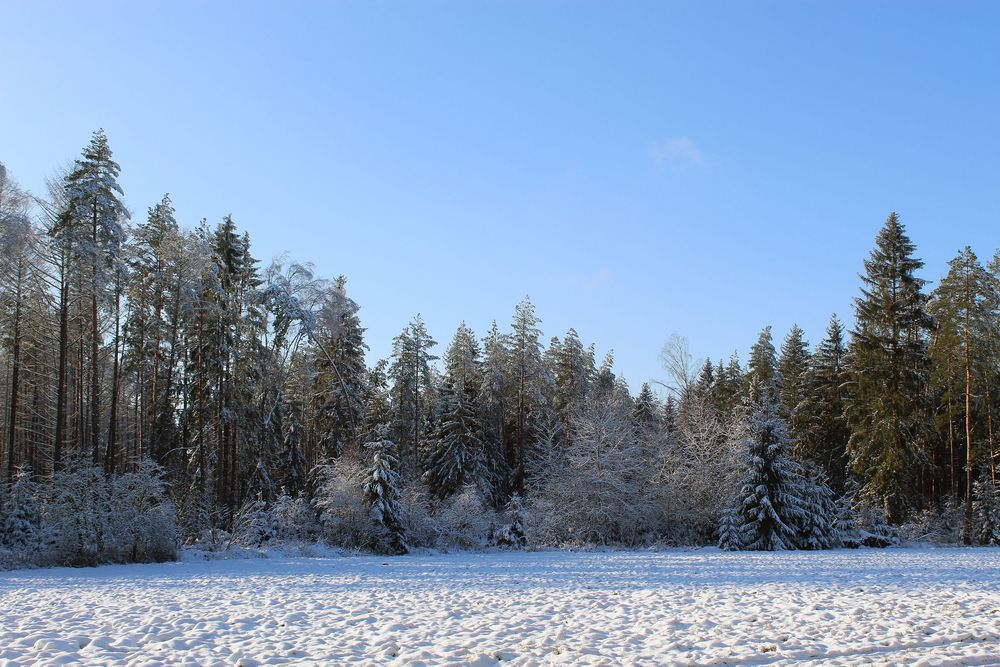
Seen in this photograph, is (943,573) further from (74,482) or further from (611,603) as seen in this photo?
(74,482)

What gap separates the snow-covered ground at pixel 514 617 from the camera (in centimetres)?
753

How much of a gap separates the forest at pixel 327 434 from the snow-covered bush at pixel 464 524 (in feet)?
0.32

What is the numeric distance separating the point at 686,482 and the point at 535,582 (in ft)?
58.3

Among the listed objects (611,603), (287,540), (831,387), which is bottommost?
(287,540)

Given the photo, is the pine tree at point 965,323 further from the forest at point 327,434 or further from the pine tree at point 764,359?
the pine tree at point 764,359

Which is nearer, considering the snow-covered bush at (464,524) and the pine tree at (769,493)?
the pine tree at (769,493)

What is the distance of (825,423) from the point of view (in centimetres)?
4000

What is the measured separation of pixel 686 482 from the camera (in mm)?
30656

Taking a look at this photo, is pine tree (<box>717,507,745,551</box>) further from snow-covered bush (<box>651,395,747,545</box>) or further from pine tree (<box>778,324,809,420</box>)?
pine tree (<box>778,324,809,420</box>)

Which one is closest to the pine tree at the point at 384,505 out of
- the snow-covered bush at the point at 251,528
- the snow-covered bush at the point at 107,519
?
the snow-covered bush at the point at 251,528

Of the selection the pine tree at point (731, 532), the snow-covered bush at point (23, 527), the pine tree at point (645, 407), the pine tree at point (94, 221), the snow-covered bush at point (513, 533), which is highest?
the pine tree at point (94, 221)

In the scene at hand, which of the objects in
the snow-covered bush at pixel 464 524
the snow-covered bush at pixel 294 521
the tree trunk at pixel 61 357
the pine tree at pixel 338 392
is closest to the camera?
the tree trunk at pixel 61 357

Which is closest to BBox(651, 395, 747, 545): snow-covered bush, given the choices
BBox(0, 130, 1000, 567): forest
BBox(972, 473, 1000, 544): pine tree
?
BBox(0, 130, 1000, 567): forest

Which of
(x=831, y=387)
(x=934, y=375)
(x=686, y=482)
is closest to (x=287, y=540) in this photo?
(x=686, y=482)
